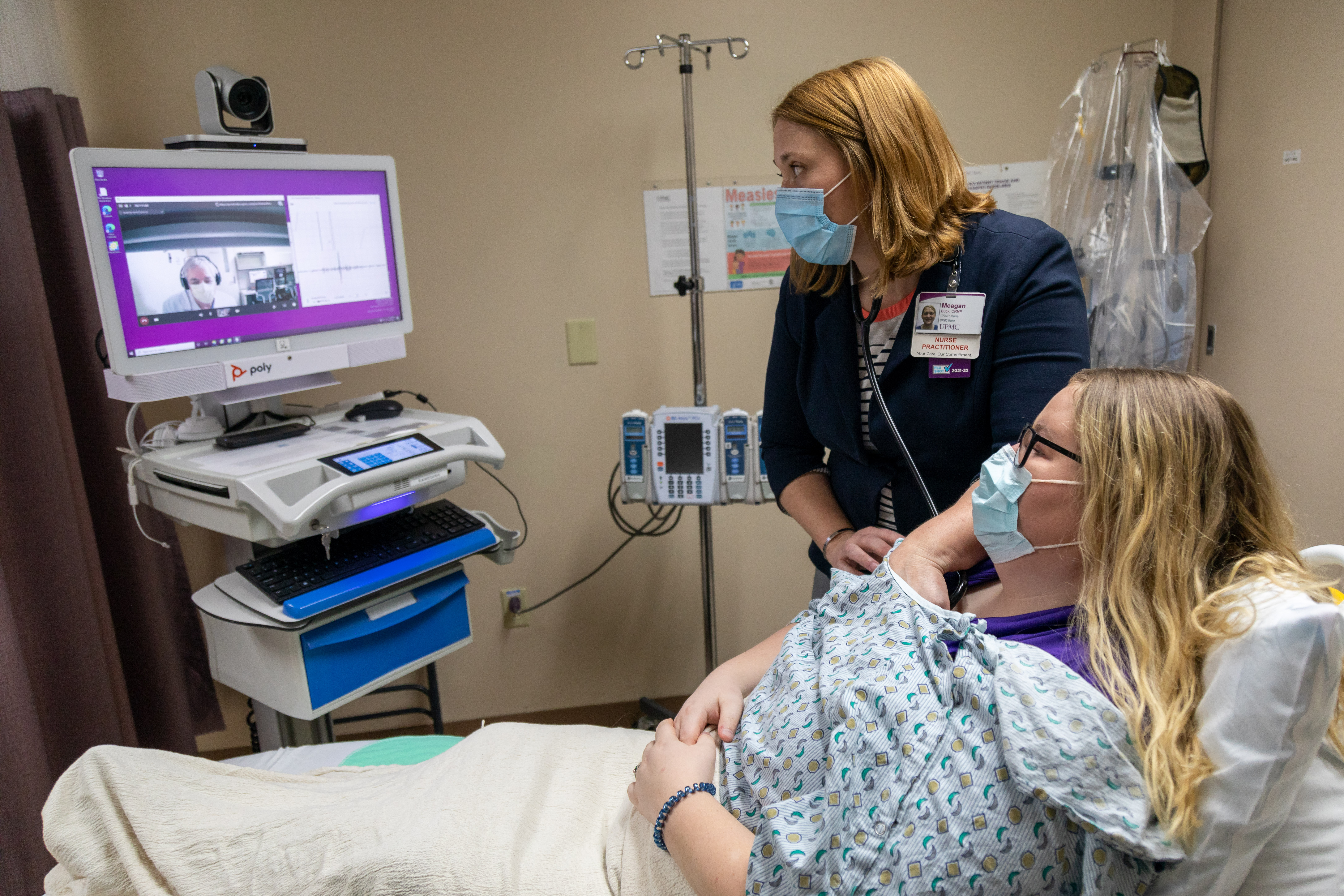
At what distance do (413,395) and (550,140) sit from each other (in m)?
0.79

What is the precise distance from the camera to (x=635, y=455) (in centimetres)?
229

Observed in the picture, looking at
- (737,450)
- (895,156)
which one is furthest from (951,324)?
(737,450)

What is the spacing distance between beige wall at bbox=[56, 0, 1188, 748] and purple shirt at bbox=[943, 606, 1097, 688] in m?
1.64

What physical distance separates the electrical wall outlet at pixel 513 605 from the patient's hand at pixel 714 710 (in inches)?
60.3

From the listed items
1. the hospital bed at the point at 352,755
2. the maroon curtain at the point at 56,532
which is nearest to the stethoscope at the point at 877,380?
the hospital bed at the point at 352,755

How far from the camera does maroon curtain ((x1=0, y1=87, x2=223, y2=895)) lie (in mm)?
1634

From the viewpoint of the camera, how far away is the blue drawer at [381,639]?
1688mm

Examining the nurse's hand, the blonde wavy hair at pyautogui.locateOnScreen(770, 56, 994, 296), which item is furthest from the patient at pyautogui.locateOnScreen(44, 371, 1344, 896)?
the blonde wavy hair at pyautogui.locateOnScreen(770, 56, 994, 296)

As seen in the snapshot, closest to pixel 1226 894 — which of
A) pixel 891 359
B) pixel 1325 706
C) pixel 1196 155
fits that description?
pixel 1325 706

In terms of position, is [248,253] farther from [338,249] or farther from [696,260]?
[696,260]

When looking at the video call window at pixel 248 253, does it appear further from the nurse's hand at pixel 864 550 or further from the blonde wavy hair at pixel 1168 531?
the blonde wavy hair at pixel 1168 531

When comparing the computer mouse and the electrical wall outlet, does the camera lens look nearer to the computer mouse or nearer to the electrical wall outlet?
the computer mouse

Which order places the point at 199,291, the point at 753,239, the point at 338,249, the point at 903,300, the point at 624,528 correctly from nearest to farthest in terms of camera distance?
1. the point at 903,300
2. the point at 199,291
3. the point at 338,249
4. the point at 753,239
5. the point at 624,528

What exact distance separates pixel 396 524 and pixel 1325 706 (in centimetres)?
163
